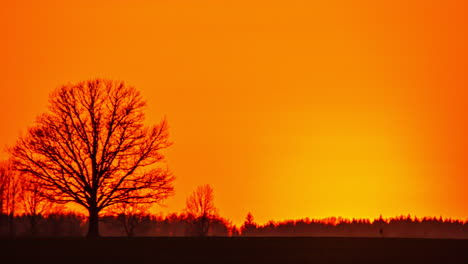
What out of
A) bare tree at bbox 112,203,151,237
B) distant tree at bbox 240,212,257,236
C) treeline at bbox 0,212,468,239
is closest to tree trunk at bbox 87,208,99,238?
bare tree at bbox 112,203,151,237

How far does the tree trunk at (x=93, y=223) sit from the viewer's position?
67750mm

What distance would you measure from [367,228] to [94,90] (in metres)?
127

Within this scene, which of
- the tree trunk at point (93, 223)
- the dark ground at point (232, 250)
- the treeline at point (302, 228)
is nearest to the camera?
the dark ground at point (232, 250)

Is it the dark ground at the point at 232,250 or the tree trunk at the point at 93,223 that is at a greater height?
the tree trunk at the point at 93,223

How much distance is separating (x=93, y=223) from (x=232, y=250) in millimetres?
17218

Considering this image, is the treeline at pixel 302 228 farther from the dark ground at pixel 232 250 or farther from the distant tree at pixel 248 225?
the dark ground at pixel 232 250

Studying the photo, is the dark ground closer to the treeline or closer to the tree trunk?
the tree trunk

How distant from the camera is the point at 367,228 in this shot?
189125 mm

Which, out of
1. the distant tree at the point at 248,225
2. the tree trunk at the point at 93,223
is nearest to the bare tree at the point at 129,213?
the tree trunk at the point at 93,223

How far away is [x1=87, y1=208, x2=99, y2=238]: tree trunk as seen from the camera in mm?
67750

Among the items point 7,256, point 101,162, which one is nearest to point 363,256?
point 7,256

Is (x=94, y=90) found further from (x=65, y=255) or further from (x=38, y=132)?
(x=65, y=255)

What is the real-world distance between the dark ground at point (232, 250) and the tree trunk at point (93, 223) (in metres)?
8.47

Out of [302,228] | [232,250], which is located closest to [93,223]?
[232,250]
